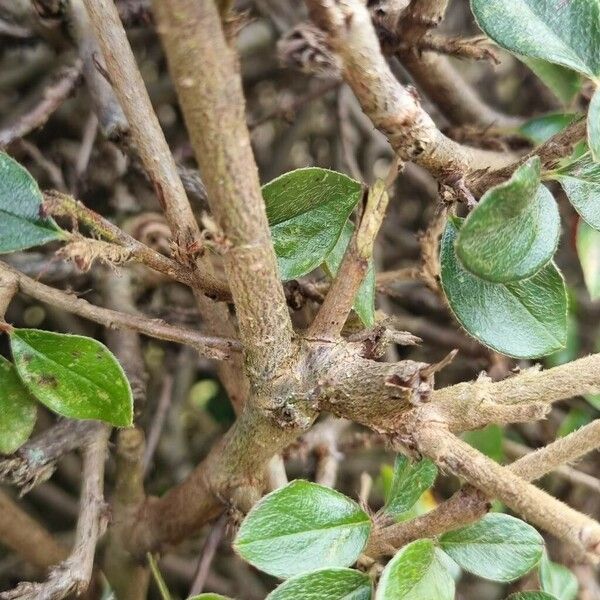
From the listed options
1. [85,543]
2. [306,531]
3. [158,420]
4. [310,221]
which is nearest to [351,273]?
[310,221]

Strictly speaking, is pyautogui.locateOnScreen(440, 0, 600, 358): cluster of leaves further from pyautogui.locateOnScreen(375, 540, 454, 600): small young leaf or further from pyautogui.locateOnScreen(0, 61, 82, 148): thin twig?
pyautogui.locateOnScreen(0, 61, 82, 148): thin twig

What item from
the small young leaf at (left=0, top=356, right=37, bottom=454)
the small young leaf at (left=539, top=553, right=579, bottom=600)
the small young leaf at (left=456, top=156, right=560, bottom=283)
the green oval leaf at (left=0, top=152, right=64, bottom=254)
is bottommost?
the small young leaf at (left=539, top=553, right=579, bottom=600)

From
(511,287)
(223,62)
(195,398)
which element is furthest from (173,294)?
(223,62)

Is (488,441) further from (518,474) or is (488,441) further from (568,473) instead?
(518,474)

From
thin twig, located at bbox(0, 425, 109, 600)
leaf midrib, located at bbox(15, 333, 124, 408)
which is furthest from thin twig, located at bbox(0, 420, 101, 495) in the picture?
leaf midrib, located at bbox(15, 333, 124, 408)

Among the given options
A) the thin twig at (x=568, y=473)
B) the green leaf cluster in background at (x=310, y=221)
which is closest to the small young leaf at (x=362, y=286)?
the green leaf cluster in background at (x=310, y=221)

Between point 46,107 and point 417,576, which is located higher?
point 46,107
